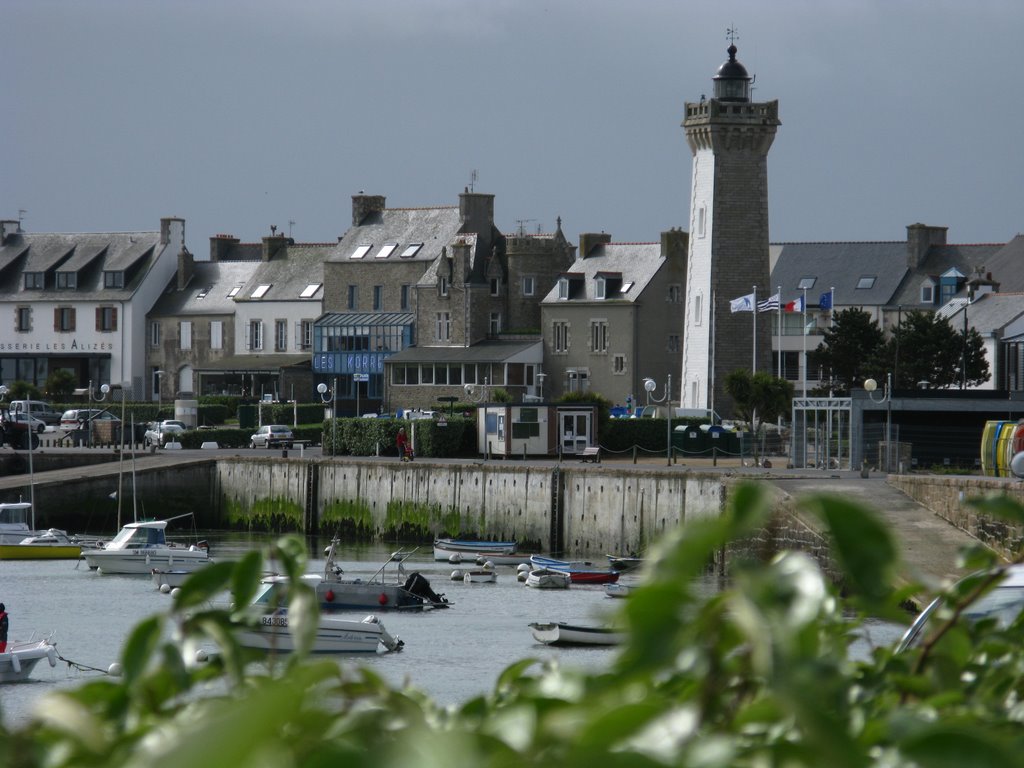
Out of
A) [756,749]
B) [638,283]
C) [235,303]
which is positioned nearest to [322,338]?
[235,303]

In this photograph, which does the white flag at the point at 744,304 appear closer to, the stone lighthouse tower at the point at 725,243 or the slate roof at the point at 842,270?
the stone lighthouse tower at the point at 725,243

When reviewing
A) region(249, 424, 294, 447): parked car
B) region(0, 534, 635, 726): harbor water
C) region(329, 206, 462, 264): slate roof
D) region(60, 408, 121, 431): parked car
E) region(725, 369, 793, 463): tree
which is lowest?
region(0, 534, 635, 726): harbor water

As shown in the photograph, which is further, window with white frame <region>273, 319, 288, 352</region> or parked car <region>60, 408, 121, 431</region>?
window with white frame <region>273, 319, 288, 352</region>

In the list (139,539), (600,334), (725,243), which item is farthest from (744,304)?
(139,539)

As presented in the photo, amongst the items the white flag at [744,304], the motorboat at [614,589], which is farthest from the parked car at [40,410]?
the motorboat at [614,589]

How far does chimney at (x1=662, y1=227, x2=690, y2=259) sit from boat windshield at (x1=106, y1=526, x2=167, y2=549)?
34.1m

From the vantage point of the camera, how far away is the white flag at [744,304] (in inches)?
2087

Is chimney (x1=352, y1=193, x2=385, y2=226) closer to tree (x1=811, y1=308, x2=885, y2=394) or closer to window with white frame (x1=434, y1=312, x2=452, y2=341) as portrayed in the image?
window with white frame (x1=434, y1=312, x2=452, y2=341)

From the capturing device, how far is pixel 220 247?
8481cm

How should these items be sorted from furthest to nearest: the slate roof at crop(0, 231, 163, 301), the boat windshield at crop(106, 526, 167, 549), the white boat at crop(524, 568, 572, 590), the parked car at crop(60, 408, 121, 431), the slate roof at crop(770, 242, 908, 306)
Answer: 1. the slate roof at crop(0, 231, 163, 301)
2. the slate roof at crop(770, 242, 908, 306)
3. the parked car at crop(60, 408, 121, 431)
4. the boat windshield at crop(106, 526, 167, 549)
5. the white boat at crop(524, 568, 572, 590)

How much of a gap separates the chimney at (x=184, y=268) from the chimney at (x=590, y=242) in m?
21.7

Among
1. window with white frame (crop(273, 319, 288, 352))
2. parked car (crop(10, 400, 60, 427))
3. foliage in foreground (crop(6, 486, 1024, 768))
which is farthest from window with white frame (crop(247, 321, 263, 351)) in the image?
foliage in foreground (crop(6, 486, 1024, 768))

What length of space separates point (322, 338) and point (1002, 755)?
2923 inches

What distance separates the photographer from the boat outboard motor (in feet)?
108
